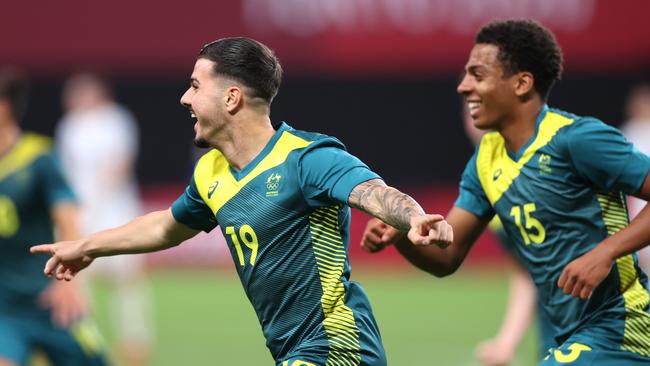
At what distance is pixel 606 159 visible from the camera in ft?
18.6

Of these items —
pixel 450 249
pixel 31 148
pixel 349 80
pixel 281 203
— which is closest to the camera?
pixel 281 203

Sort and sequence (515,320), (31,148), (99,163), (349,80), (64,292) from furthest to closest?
1. (349,80)
2. (99,163)
3. (31,148)
4. (64,292)
5. (515,320)

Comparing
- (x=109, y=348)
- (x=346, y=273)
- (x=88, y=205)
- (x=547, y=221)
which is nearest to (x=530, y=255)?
(x=547, y=221)

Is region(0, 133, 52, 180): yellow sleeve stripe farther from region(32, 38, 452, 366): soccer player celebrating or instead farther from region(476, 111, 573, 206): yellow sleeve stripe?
region(476, 111, 573, 206): yellow sleeve stripe

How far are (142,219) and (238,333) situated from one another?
7.34 m

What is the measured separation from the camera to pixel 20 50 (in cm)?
1973

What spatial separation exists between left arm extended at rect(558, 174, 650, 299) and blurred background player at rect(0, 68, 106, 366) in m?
3.35

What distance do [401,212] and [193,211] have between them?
1.36 m

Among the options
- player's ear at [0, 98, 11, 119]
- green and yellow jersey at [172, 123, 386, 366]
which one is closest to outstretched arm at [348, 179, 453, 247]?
green and yellow jersey at [172, 123, 386, 366]

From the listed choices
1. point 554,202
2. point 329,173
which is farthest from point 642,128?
point 329,173

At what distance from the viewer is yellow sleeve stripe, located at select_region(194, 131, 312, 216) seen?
553 centimetres

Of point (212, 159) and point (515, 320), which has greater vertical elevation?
point (212, 159)

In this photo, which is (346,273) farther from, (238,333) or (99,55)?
(99,55)

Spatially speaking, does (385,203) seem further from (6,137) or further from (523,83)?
(6,137)
